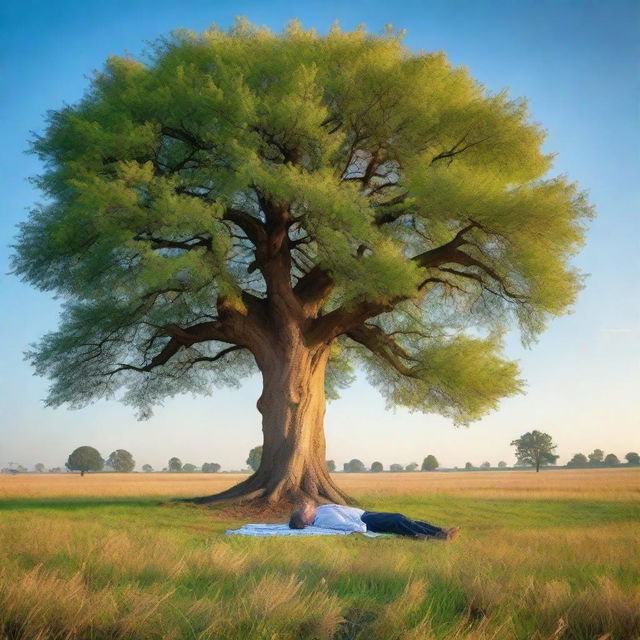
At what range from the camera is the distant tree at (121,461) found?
120 meters

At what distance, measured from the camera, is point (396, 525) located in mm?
11602

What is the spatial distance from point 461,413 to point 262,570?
15.3m

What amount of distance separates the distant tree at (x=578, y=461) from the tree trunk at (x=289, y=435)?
427ft

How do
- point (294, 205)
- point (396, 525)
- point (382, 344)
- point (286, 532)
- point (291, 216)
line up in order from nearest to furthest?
point (396, 525) → point (286, 532) → point (294, 205) → point (291, 216) → point (382, 344)

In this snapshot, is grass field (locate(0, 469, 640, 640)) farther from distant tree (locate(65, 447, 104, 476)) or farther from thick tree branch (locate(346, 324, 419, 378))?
distant tree (locate(65, 447, 104, 476))

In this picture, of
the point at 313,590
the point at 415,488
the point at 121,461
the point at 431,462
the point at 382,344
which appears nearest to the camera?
the point at 313,590

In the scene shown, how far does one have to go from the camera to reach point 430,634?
449 centimetres

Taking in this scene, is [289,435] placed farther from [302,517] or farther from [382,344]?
[302,517]

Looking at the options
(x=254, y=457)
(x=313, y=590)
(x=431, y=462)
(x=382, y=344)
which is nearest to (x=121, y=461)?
(x=254, y=457)

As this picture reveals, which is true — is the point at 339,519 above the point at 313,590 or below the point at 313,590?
below

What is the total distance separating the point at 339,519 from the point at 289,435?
6.73 meters

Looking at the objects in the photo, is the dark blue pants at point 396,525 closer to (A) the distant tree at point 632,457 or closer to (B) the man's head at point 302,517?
(B) the man's head at point 302,517

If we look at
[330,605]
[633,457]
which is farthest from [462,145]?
[633,457]

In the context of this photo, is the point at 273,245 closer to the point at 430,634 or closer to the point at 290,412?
the point at 290,412
